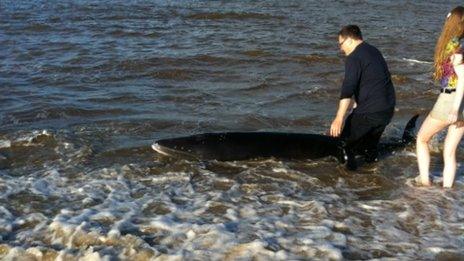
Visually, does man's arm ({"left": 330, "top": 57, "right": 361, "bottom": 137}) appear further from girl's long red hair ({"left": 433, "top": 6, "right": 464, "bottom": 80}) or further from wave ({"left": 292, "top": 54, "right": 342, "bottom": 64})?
wave ({"left": 292, "top": 54, "right": 342, "bottom": 64})

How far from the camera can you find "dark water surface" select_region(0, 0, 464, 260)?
5.46 m

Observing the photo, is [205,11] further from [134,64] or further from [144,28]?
[134,64]

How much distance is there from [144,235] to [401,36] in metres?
14.6

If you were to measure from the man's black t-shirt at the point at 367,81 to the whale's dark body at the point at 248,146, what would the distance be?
2.10 feet

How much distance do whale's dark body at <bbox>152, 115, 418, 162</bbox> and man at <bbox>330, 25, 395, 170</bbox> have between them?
9.8 inches

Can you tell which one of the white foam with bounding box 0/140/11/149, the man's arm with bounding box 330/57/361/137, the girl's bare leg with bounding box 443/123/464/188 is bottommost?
the white foam with bounding box 0/140/11/149

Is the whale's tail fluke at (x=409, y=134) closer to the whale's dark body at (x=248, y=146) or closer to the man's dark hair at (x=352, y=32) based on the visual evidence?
the whale's dark body at (x=248, y=146)

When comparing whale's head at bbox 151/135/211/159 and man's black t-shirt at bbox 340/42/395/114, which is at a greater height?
man's black t-shirt at bbox 340/42/395/114

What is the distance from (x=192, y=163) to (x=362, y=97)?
7.33 ft

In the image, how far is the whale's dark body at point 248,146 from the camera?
7.59 m

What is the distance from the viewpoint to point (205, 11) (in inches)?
877

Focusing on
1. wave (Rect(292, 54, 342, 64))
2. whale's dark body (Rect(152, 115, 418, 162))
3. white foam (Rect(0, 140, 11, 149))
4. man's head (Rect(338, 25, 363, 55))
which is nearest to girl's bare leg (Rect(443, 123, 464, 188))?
whale's dark body (Rect(152, 115, 418, 162))

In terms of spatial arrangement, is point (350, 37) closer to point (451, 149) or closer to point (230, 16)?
point (451, 149)

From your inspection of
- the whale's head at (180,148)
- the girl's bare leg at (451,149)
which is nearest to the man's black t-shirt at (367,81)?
the girl's bare leg at (451,149)
